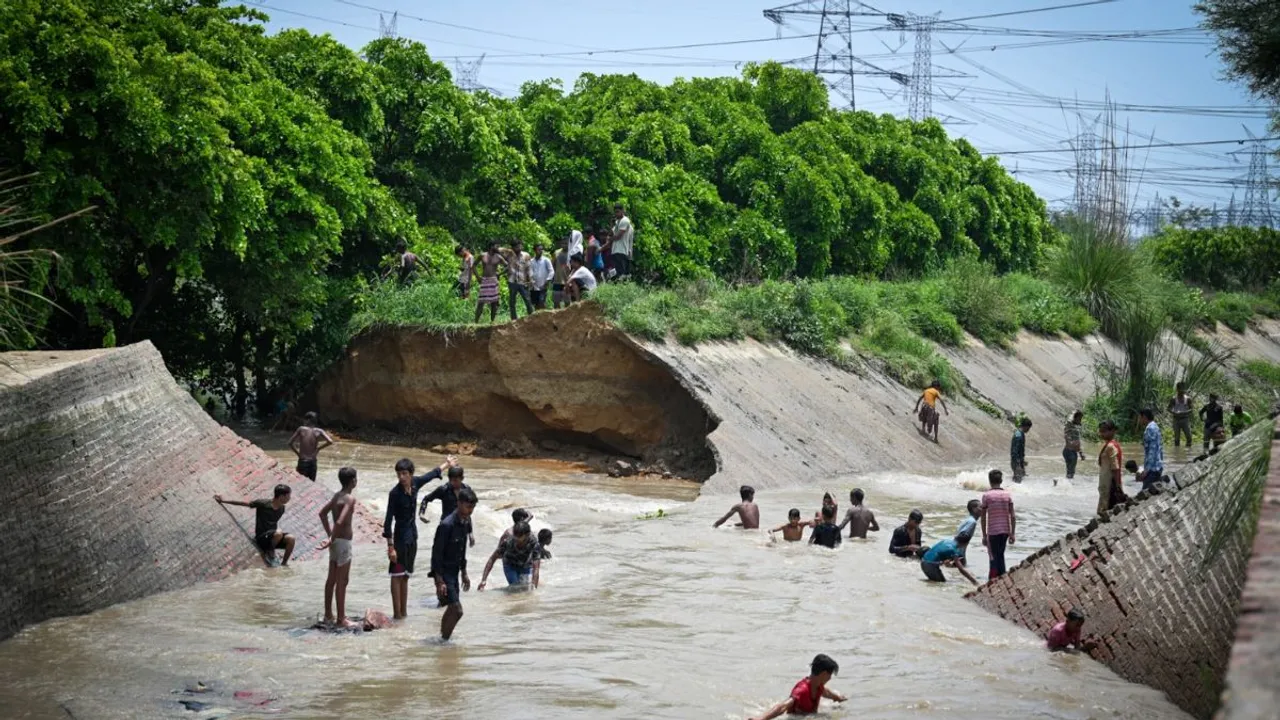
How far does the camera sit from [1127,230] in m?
37.9

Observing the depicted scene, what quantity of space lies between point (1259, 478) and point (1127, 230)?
1236 inches

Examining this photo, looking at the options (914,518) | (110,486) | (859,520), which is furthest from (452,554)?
(859,520)

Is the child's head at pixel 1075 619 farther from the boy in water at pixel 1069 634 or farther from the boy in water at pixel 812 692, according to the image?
the boy in water at pixel 812 692

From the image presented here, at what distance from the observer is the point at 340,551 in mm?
11555

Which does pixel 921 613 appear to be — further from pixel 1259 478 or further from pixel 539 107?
pixel 539 107

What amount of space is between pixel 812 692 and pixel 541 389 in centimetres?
1502

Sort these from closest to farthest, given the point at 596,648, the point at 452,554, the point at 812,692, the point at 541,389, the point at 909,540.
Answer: the point at 812,692 → the point at 452,554 → the point at 596,648 → the point at 909,540 → the point at 541,389

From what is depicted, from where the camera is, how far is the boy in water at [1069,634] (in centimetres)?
1168

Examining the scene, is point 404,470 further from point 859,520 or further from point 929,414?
point 929,414

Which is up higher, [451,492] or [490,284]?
[490,284]

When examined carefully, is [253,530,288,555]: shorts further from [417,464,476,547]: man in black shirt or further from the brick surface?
the brick surface

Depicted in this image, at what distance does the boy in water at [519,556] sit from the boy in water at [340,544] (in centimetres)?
206

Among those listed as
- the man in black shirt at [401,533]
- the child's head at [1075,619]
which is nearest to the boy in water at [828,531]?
the child's head at [1075,619]

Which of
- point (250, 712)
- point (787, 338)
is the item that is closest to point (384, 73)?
point (787, 338)
